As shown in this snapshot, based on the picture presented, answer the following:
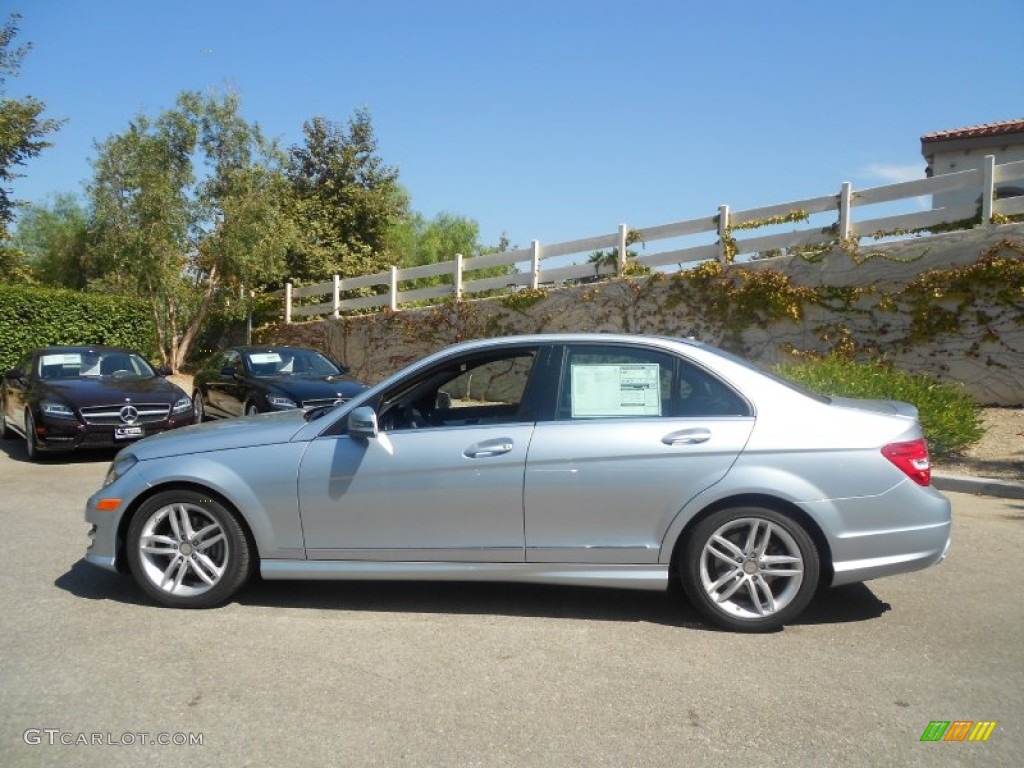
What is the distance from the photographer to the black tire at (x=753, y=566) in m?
4.39

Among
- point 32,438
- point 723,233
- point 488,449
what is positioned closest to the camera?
point 488,449

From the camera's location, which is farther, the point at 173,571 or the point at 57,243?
the point at 57,243

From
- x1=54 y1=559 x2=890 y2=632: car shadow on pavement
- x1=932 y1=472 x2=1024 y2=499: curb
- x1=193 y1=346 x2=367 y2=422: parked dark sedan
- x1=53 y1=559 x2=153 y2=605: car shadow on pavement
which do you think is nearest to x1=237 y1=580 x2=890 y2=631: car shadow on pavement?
x1=54 y1=559 x2=890 y2=632: car shadow on pavement

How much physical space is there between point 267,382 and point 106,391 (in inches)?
76.0

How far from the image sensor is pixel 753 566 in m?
4.41

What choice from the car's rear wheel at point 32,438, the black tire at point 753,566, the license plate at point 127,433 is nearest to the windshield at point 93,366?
the car's rear wheel at point 32,438

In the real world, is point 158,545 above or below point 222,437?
below

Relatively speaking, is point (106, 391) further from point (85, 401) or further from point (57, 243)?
point (57, 243)

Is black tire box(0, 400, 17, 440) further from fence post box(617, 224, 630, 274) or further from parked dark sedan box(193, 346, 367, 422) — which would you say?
fence post box(617, 224, 630, 274)

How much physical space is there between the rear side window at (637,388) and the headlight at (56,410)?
295 inches

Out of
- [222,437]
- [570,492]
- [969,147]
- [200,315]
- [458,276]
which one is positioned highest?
[969,147]

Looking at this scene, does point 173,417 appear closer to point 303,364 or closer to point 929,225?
point 303,364

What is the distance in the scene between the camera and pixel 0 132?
71.0 feet

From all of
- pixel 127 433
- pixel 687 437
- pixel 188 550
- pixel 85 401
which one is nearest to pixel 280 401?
pixel 127 433
